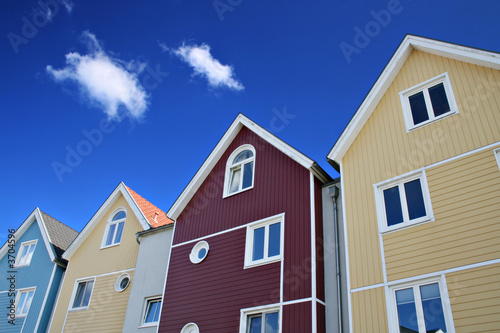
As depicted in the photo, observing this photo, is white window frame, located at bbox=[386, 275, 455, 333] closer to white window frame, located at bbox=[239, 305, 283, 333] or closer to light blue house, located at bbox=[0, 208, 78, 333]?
white window frame, located at bbox=[239, 305, 283, 333]

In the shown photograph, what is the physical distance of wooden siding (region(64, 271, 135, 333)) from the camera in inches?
812

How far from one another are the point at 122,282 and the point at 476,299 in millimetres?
16004

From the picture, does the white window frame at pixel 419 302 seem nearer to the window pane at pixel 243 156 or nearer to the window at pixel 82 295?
the window pane at pixel 243 156

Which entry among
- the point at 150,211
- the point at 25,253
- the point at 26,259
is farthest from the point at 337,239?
the point at 25,253

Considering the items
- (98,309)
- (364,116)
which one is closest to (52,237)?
(98,309)

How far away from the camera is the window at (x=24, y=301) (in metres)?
24.5

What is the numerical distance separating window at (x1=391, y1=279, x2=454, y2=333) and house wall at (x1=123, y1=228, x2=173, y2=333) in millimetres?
10328

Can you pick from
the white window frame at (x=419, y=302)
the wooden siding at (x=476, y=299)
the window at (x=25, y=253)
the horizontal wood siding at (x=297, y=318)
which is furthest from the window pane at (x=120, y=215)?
the wooden siding at (x=476, y=299)

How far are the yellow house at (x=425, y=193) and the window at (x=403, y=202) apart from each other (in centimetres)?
3

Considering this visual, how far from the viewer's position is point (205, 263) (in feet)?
58.4

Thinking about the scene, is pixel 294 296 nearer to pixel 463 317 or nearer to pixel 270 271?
pixel 270 271

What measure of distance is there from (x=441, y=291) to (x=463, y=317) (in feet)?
2.98

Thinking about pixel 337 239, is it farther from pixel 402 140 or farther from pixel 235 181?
pixel 235 181

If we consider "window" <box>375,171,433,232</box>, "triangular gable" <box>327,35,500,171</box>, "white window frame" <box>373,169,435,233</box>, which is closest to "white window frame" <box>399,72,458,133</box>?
"triangular gable" <box>327,35,500,171</box>
